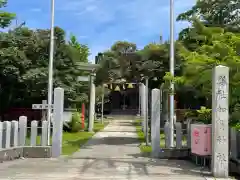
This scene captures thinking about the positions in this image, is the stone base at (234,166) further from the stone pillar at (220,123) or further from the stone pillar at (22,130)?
the stone pillar at (22,130)

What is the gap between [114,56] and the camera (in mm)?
20609

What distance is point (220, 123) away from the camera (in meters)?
10.3

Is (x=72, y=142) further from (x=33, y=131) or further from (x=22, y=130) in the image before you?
(x=22, y=130)

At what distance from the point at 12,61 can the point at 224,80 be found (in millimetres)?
17238

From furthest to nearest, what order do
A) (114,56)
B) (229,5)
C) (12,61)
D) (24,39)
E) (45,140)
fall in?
(24,39) → (12,61) → (114,56) → (229,5) → (45,140)

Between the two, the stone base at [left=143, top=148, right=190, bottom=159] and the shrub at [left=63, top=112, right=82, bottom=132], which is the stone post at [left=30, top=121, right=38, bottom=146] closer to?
the stone base at [left=143, top=148, right=190, bottom=159]

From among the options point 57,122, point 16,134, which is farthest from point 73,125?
point 16,134

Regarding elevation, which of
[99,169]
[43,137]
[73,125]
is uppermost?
[43,137]

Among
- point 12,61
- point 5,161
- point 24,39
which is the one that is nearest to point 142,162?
point 5,161

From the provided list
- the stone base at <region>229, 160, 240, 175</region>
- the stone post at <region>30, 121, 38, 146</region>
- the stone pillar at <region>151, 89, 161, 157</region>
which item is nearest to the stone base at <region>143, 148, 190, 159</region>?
the stone pillar at <region>151, 89, 161, 157</region>

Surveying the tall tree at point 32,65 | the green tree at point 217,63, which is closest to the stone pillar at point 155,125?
the green tree at point 217,63

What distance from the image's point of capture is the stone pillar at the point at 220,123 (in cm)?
1013

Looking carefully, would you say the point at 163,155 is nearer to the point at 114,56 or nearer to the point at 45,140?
the point at 45,140

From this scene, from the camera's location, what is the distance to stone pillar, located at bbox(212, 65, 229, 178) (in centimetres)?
1013
